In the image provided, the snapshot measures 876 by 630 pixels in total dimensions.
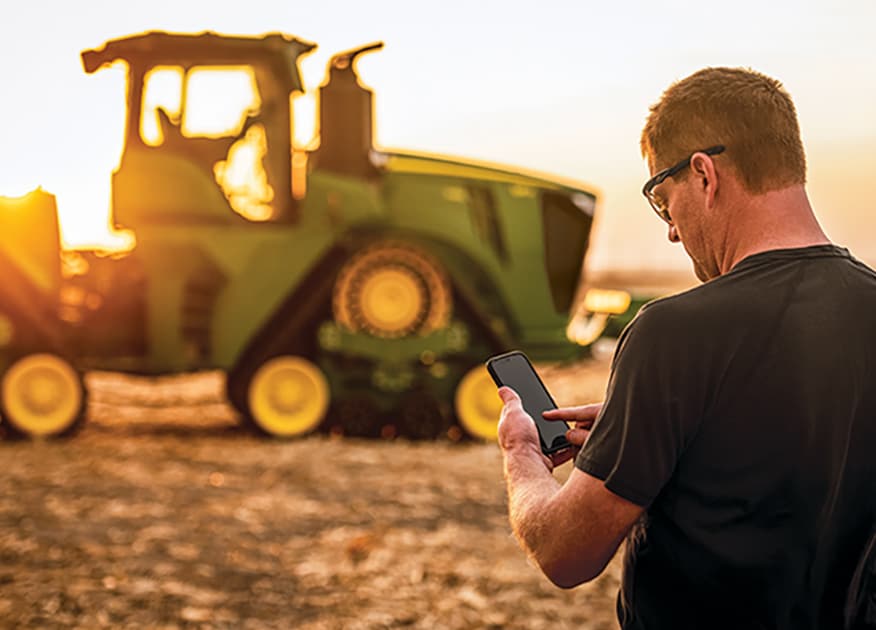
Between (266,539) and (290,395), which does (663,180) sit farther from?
(290,395)

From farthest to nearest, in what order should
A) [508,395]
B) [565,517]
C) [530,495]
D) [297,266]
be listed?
[297,266]
[508,395]
[530,495]
[565,517]

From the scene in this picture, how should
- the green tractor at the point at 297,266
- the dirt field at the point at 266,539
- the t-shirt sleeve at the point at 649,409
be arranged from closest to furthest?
the t-shirt sleeve at the point at 649,409 → the dirt field at the point at 266,539 → the green tractor at the point at 297,266

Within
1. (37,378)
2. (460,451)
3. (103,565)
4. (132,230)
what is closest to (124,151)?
(132,230)

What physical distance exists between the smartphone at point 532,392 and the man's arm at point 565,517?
0.08 meters

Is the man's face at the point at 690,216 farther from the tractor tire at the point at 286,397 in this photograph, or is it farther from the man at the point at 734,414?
the tractor tire at the point at 286,397

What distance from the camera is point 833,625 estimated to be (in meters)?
1.91

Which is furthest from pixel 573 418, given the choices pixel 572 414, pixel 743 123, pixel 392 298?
pixel 392 298

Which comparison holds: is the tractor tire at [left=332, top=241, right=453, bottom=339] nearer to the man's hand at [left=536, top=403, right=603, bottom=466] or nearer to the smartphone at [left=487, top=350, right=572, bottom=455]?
the smartphone at [left=487, top=350, right=572, bottom=455]

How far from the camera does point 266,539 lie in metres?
6.08

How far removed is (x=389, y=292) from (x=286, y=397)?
1249mm

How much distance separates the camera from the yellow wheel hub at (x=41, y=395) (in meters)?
9.46

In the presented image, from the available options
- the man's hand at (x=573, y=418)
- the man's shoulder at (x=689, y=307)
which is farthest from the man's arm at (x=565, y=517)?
the man's shoulder at (x=689, y=307)

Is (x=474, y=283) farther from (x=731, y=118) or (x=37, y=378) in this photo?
(x=731, y=118)

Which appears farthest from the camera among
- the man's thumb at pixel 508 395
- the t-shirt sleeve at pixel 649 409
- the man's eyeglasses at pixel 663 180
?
the man's thumb at pixel 508 395
